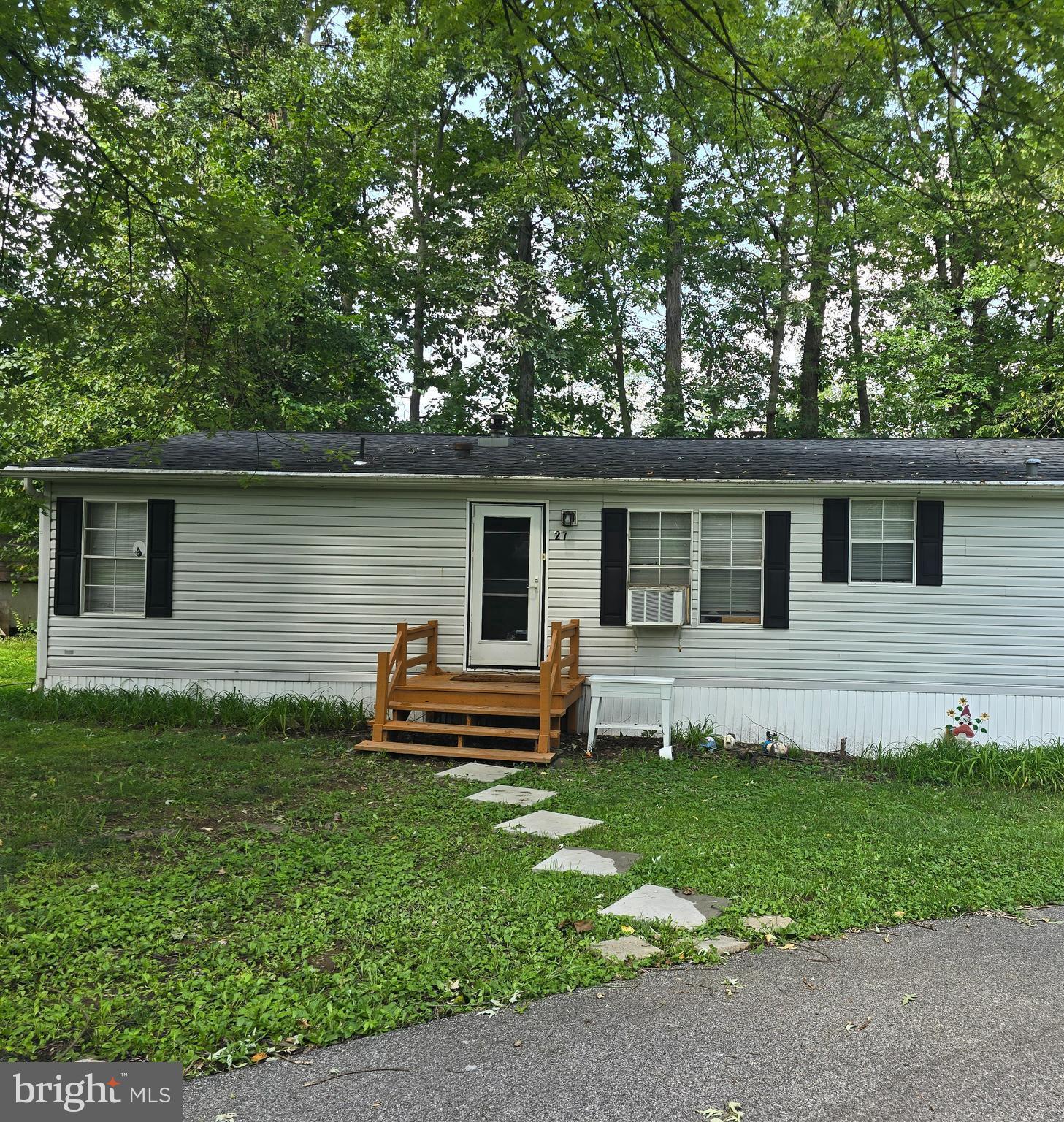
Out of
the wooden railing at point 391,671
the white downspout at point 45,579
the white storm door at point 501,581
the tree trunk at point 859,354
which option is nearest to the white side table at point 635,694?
the white storm door at point 501,581

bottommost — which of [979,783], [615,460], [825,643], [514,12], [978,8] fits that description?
[979,783]

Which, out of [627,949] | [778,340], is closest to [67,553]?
[627,949]

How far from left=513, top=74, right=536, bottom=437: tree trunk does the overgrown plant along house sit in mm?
7342

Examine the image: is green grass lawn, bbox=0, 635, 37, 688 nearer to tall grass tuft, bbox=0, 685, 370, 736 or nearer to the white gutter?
tall grass tuft, bbox=0, 685, 370, 736

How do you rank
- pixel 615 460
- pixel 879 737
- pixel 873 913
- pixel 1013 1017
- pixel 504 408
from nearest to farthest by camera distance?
pixel 1013 1017 → pixel 873 913 → pixel 879 737 → pixel 615 460 → pixel 504 408

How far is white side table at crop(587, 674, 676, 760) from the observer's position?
7.55 meters

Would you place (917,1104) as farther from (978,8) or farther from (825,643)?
(825,643)

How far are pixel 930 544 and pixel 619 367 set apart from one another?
1149 cm

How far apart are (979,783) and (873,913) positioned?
4119 mm

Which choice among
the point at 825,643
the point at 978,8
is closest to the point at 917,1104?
the point at 978,8

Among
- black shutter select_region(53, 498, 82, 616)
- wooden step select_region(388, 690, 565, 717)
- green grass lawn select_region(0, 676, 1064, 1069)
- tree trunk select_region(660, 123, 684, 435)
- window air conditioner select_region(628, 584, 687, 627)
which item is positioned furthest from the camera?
tree trunk select_region(660, 123, 684, 435)

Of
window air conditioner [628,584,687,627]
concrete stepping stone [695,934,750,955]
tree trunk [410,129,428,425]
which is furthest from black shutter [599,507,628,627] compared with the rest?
tree trunk [410,129,428,425]

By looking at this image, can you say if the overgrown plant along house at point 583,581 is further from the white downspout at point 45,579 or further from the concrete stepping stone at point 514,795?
the concrete stepping stone at point 514,795

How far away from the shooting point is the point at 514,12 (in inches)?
160
